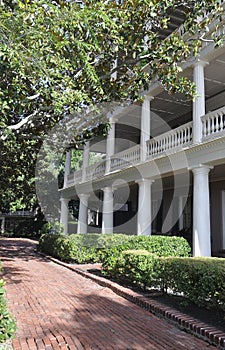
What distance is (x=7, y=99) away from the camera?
693 cm

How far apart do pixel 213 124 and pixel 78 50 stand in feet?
15.5

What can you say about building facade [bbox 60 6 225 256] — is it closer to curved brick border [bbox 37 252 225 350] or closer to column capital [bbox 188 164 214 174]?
column capital [bbox 188 164 214 174]

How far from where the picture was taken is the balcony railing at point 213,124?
30.3 ft

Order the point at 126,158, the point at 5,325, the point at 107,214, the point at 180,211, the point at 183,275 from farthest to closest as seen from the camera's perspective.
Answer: the point at 180,211 → the point at 107,214 → the point at 126,158 → the point at 183,275 → the point at 5,325

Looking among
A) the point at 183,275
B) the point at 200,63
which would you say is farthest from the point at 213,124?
the point at 183,275

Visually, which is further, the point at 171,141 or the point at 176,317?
the point at 171,141

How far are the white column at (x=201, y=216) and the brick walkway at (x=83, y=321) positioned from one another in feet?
10.6

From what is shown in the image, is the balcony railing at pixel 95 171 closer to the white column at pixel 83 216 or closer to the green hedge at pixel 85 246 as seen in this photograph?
the white column at pixel 83 216

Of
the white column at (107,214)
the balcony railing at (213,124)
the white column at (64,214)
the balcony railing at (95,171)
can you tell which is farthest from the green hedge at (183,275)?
the white column at (64,214)

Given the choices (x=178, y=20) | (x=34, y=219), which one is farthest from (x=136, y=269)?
(x=34, y=219)

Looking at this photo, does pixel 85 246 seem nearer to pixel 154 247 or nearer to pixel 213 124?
pixel 154 247

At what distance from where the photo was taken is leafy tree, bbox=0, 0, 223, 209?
5918mm

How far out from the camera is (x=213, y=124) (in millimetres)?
9492

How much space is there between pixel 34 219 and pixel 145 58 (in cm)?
2674
